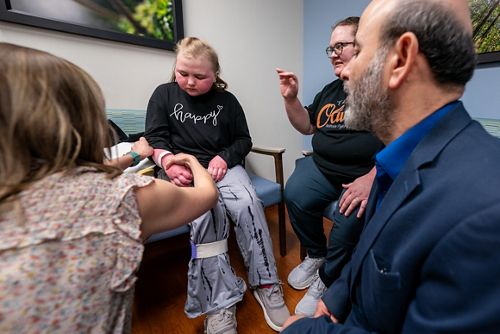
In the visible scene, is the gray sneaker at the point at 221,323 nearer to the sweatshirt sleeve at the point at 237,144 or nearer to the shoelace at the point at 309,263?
the shoelace at the point at 309,263

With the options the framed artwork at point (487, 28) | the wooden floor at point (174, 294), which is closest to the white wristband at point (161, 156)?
the wooden floor at point (174, 294)

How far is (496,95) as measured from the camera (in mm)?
1238

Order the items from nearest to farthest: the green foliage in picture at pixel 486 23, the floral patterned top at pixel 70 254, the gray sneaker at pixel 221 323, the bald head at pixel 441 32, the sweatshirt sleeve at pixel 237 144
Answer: the floral patterned top at pixel 70 254, the bald head at pixel 441 32, the gray sneaker at pixel 221 323, the green foliage in picture at pixel 486 23, the sweatshirt sleeve at pixel 237 144

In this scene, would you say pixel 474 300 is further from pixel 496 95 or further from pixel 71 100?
pixel 496 95

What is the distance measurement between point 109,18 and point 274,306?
1.59 m

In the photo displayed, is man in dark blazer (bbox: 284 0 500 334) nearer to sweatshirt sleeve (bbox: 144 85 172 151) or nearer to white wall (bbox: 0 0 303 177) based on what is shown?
sweatshirt sleeve (bbox: 144 85 172 151)

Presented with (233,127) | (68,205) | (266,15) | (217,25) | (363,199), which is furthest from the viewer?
(266,15)

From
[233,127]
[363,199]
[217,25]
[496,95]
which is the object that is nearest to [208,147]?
[233,127]

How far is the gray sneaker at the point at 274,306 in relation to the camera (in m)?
1.05

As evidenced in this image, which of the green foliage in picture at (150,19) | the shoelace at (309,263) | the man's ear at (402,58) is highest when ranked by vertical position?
the green foliage in picture at (150,19)

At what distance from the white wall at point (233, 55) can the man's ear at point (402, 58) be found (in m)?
1.36

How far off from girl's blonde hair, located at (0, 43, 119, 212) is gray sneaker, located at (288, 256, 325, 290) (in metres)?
1.10

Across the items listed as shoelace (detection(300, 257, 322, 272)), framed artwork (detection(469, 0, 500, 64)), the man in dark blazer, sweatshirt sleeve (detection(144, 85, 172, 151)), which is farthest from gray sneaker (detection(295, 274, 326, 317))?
framed artwork (detection(469, 0, 500, 64))

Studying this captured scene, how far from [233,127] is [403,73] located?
0.97 m
